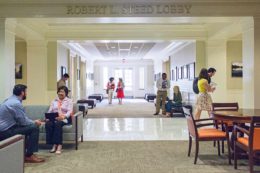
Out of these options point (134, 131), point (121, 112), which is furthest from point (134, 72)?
point (134, 131)

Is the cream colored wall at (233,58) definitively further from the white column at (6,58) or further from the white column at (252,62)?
the white column at (6,58)

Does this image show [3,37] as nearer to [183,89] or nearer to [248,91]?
[248,91]

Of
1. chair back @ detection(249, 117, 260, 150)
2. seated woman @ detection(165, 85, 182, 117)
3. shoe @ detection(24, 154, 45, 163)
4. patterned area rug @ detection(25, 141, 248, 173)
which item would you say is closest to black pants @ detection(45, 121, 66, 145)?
patterned area rug @ detection(25, 141, 248, 173)

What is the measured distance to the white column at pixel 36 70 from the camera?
34.5 ft

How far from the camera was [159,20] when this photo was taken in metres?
7.35

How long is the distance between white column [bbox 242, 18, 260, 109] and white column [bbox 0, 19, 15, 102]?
17.1 feet

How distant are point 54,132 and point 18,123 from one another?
1.01m

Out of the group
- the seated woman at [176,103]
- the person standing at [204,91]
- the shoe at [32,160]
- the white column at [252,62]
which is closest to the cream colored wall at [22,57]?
the seated woman at [176,103]

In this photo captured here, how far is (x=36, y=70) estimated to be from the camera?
34.7ft

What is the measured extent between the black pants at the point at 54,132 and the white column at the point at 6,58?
5.38ft

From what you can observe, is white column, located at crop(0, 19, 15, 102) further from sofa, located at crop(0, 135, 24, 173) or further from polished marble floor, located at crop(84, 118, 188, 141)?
sofa, located at crop(0, 135, 24, 173)

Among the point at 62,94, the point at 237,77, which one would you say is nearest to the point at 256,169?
the point at 62,94

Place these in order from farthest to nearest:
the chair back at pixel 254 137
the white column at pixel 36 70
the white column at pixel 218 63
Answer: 1. the white column at pixel 218 63
2. the white column at pixel 36 70
3. the chair back at pixel 254 137

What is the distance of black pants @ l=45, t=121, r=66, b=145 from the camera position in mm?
5883
